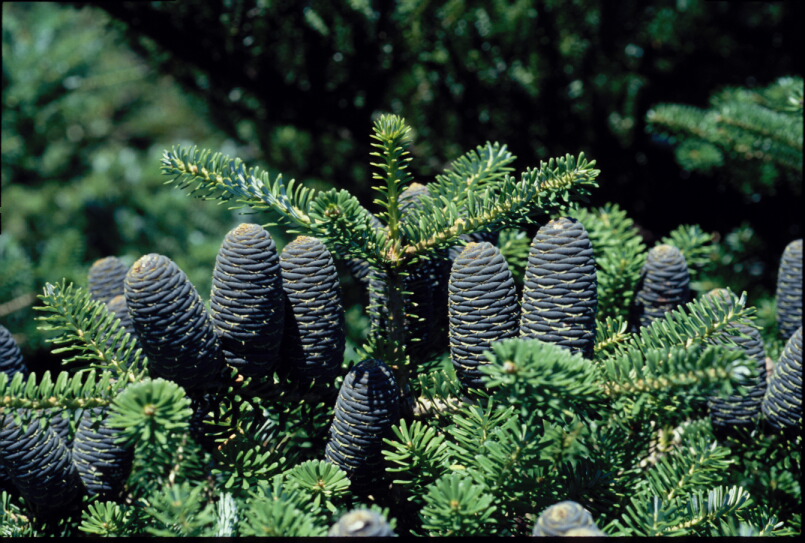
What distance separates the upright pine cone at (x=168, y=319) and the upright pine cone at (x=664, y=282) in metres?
0.43

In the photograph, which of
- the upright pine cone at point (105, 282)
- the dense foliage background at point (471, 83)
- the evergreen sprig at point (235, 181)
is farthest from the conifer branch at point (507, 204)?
the dense foliage background at point (471, 83)

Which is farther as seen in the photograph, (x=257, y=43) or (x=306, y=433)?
(x=257, y=43)

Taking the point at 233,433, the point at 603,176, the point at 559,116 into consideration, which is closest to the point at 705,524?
the point at 233,433

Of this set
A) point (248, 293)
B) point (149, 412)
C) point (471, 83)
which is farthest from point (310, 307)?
point (471, 83)

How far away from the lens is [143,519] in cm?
56

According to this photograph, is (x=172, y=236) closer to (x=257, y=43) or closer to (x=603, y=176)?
(x=257, y=43)

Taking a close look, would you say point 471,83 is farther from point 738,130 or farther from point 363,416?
point 363,416

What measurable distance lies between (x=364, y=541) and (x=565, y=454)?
0.21 meters

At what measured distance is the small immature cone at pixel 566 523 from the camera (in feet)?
1.47

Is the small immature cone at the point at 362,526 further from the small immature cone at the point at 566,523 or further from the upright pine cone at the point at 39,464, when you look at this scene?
the upright pine cone at the point at 39,464

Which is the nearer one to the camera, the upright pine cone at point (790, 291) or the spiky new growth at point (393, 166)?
the spiky new growth at point (393, 166)

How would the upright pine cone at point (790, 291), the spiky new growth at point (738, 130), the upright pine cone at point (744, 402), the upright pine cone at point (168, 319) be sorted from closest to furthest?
the upright pine cone at point (168, 319), the upright pine cone at point (744, 402), the upright pine cone at point (790, 291), the spiky new growth at point (738, 130)

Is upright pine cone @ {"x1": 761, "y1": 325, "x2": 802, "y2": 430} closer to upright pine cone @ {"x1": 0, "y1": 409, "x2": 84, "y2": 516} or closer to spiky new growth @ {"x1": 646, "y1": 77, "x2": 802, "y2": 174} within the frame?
spiky new growth @ {"x1": 646, "y1": 77, "x2": 802, "y2": 174}

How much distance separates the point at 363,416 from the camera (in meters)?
0.55
